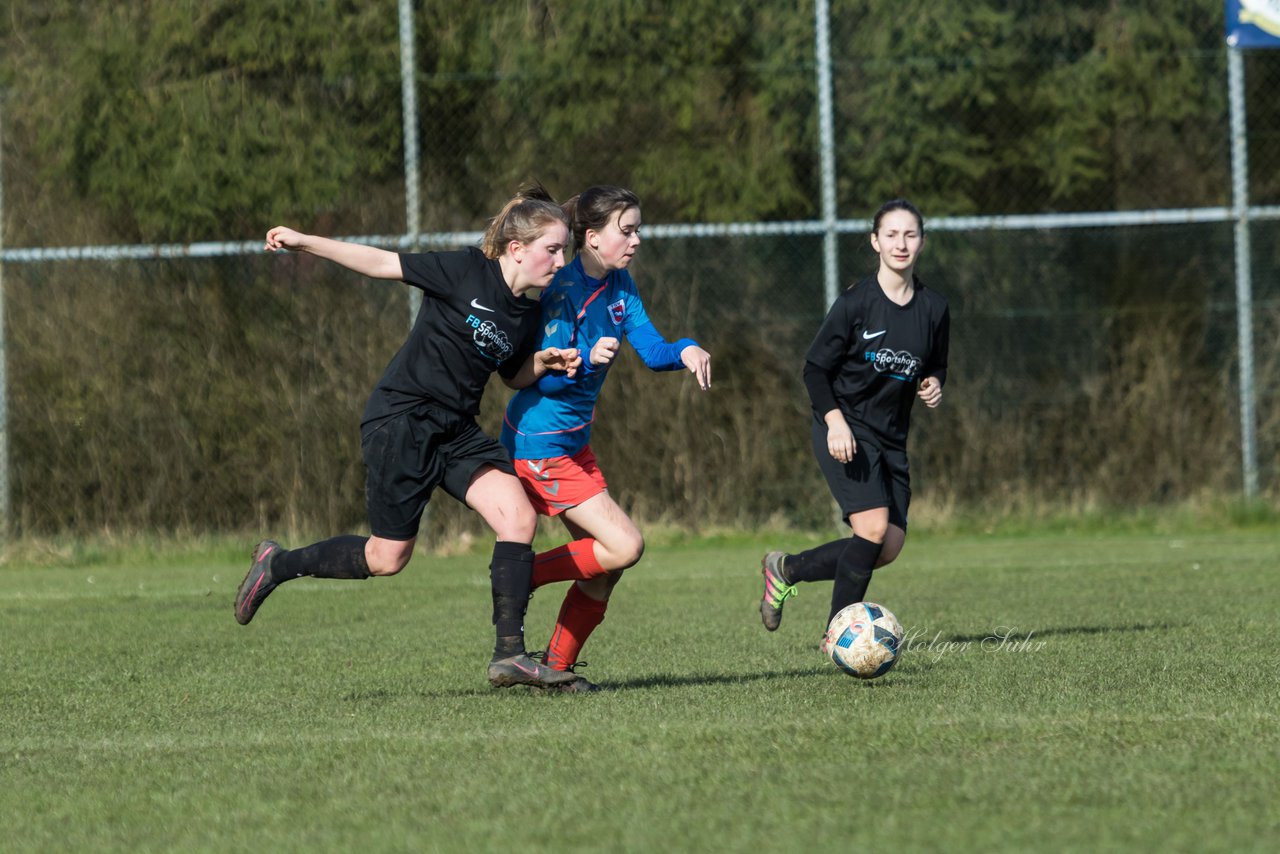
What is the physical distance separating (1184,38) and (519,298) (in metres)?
10.2

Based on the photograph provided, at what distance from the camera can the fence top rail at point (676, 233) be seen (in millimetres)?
12641

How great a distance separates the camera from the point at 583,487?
6172 millimetres

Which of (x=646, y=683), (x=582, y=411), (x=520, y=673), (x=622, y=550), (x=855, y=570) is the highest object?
(x=582, y=411)

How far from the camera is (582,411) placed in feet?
20.6

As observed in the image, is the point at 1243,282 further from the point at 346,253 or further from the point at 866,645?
the point at 346,253

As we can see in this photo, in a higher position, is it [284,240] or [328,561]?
[284,240]

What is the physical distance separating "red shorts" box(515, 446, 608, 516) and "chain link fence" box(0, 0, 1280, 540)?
662 centimetres

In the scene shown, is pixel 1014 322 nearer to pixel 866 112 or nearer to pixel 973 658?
pixel 866 112

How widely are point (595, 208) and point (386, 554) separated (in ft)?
4.46

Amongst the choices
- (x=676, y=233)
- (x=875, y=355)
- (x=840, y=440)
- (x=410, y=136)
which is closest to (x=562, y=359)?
(x=840, y=440)

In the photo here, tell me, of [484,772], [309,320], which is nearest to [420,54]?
[309,320]

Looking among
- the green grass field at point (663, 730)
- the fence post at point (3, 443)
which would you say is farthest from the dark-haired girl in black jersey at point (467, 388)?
the fence post at point (3, 443)

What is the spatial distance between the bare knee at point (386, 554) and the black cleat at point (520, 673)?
1.67 feet

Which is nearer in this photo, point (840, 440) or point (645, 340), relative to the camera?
point (645, 340)
